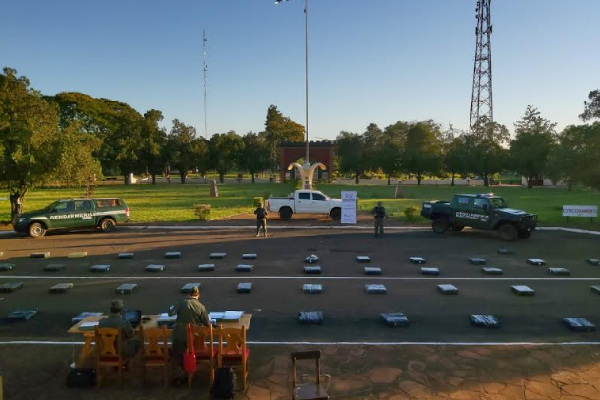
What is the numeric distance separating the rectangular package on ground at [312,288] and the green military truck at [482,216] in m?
11.0

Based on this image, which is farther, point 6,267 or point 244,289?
point 6,267

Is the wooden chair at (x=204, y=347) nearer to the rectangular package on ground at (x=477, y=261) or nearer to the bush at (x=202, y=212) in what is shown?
the rectangular package on ground at (x=477, y=261)

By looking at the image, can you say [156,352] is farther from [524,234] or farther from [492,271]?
[524,234]

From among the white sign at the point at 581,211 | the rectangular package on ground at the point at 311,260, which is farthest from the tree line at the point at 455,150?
the rectangular package on ground at the point at 311,260

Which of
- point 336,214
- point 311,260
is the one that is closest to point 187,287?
point 311,260

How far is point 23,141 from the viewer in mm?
21109

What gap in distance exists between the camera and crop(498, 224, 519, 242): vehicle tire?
59.4 ft

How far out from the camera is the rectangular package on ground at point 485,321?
26.7 feet

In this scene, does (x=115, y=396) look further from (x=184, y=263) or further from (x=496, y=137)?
(x=496, y=137)

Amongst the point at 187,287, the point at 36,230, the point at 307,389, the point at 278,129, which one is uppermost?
the point at 278,129

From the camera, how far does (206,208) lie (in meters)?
24.8

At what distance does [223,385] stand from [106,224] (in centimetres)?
1750

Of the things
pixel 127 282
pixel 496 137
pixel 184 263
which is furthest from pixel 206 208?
pixel 496 137

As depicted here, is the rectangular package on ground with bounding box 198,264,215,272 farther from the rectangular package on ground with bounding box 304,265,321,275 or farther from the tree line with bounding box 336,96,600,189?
the tree line with bounding box 336,96,600,189
